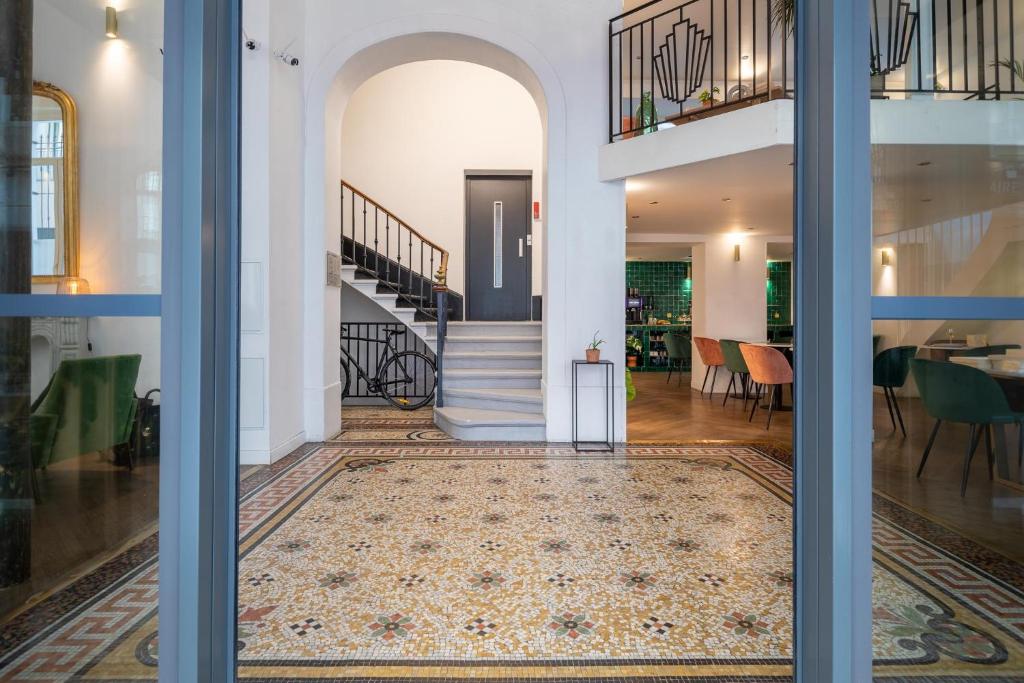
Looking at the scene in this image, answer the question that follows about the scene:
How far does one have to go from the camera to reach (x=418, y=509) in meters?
3.04

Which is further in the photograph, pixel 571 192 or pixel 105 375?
pixel 571 192

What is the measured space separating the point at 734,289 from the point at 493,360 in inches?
178

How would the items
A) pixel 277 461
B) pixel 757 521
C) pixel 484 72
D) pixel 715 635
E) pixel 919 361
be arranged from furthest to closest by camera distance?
pixel 484 72
pixel 277 461
pixel 757 521
pixel 715 635
pixel 919 361

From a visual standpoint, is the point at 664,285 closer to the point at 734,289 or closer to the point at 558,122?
the point at 734,289

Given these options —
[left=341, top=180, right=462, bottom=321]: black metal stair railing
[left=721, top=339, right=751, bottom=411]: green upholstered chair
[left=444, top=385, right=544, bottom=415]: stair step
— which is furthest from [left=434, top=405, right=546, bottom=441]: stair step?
[left=721, top=339, right=751, bottom=411]: green upholstered chair

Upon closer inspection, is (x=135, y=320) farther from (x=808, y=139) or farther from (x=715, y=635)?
(x=715, y=635)

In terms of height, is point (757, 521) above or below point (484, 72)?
below

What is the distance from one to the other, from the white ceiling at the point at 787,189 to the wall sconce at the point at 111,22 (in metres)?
1.39

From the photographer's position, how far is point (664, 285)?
1395 centimetres

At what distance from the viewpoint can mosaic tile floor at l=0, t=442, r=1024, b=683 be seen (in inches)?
36.6

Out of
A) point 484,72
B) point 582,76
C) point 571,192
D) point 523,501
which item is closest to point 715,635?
point 523,501

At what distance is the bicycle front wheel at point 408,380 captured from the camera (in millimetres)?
6578

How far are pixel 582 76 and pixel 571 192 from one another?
1.04m

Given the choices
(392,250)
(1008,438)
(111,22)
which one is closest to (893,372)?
(1008,438)
